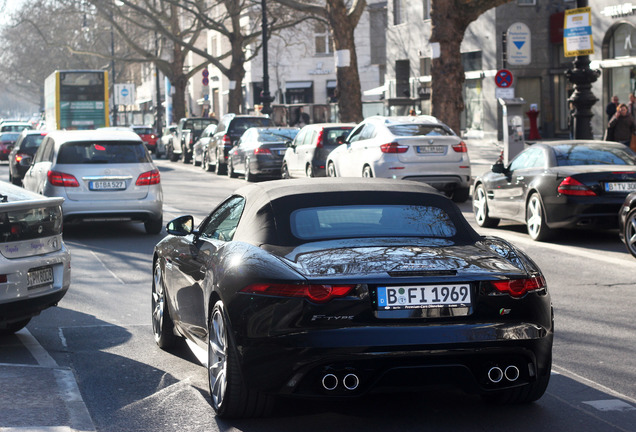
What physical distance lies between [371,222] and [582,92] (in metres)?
17.6

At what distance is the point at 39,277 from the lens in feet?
25.6

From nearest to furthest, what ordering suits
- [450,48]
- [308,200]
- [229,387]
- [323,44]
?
1. [229,387]
2. [308,200]
3. [450,48]
4. [323,44]

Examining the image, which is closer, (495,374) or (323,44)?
(495,374)

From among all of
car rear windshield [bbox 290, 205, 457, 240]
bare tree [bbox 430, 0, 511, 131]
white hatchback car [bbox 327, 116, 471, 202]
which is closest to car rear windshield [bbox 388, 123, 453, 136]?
white hatchback car [bbox 327, 116, 471, 202]

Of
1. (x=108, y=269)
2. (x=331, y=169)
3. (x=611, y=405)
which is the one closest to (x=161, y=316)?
(x=611, y=405)

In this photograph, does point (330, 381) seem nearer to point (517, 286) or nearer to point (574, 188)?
point (517, 286)

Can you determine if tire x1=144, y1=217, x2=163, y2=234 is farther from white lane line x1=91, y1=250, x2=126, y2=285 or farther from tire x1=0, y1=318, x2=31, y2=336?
tire x1=0, y1=318, x2=31, y2=336

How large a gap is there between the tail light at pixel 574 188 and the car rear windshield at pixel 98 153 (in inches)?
246

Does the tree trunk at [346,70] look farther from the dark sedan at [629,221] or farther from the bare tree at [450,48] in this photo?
the dark sedan at [629,221]

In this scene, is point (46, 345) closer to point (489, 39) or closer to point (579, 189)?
point (579, 189)

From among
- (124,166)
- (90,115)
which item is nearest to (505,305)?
(124,166)

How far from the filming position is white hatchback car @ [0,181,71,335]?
754 cm

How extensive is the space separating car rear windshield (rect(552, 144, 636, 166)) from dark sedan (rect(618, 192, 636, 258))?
183 cm

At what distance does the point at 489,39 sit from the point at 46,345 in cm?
3802
